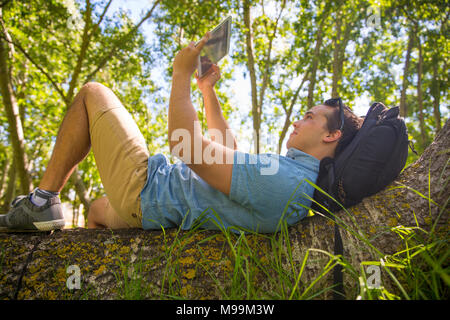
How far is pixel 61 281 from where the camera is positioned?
1.34 meters

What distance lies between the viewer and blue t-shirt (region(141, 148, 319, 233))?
155 cm

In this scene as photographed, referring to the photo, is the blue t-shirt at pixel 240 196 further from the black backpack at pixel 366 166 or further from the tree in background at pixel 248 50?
the tree in background at pixel 248 50

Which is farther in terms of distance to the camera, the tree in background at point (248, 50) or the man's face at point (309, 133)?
the tree in background at point (248, 50)

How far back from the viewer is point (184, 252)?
57.9 inches

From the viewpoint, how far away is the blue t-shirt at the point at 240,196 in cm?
155

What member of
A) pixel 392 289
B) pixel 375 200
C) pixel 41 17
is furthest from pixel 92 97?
pixel 41 17

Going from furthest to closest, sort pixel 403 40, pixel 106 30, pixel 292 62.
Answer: pixel 403 40 → pixel 292 62 → pixel 106 30

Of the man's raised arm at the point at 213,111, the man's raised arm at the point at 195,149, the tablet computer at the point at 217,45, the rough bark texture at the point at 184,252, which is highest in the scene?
the tablet computer at the point at 217,45

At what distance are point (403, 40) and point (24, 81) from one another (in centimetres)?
1517

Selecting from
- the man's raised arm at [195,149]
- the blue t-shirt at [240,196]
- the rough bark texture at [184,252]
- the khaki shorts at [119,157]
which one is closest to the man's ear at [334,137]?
the blue t-shirt at [240,196]

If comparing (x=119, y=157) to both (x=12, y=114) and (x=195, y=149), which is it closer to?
(x=195, y=149)

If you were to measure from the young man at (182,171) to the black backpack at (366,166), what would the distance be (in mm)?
140

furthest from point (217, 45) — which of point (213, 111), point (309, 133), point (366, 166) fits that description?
point (366, 166)
